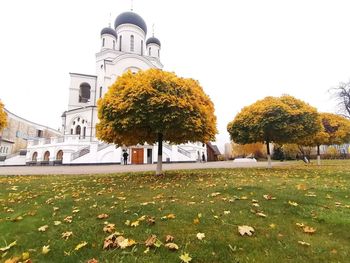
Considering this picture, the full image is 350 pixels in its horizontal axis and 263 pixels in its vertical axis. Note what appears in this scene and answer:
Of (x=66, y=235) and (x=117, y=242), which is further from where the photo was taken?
(x=66, y=235)

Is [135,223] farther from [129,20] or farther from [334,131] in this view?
[129,20]

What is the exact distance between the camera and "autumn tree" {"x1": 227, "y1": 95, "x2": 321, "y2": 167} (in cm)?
1655

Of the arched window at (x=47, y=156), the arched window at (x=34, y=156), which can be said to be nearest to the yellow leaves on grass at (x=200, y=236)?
the arched window at (x=47, y=156)

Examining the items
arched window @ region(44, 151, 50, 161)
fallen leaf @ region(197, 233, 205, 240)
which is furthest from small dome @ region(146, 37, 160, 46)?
fallen leaf @ region(197, 233, 205, 240)

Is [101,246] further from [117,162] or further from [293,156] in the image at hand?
[293,156]

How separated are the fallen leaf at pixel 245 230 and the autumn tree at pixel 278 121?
13.7 meters

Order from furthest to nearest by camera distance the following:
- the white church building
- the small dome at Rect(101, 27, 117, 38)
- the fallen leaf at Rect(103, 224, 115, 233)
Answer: the small dome at Rect(101, 27, 117, 38), the white church building, the fallen leaf at Rect(103, 224, 115, 233)

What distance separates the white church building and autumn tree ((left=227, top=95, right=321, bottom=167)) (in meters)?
18.9

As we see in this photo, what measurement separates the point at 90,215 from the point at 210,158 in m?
60.1

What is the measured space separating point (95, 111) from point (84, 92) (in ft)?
41.5

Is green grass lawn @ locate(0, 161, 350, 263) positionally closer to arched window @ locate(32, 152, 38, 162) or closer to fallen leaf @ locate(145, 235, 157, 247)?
fallen leaf @ locate(145, 235, 157, 247)

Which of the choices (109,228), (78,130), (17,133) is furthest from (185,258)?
(17,133)

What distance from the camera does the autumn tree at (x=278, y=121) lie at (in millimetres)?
16547

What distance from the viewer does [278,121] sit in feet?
54.3
